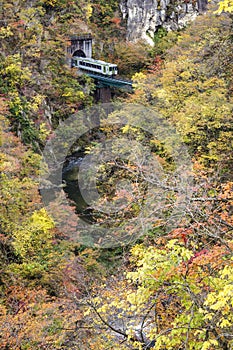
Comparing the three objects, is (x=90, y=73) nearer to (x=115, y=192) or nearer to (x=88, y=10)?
(x=88, y=10)

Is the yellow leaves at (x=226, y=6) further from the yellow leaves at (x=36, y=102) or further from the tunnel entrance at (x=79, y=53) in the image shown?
the tunnel entrance at (x=79, y=53)

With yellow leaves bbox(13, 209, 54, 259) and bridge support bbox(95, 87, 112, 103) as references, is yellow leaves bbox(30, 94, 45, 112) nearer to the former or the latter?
bridge support bbox(95, 87, 112, 103)

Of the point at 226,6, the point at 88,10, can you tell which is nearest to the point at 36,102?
the point at 88,10

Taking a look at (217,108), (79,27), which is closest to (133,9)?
(79,27)

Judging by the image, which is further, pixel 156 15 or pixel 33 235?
pixel 156 15

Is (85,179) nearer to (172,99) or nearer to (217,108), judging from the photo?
(172,99)

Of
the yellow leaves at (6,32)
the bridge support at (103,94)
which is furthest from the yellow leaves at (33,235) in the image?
the bridge support at (103,94)
